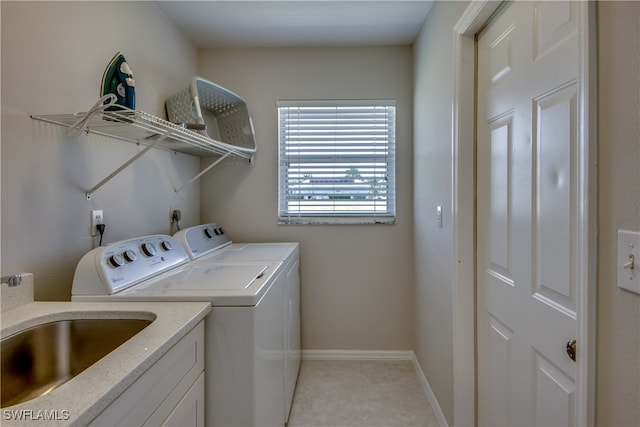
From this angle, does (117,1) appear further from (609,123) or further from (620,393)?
(620,393)

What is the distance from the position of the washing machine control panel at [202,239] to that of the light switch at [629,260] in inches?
70.3

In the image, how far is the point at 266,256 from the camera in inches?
72.4

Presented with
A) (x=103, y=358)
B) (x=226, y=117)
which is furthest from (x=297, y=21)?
(x=103, y=358)

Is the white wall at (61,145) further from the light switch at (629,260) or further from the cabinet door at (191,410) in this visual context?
the light switch at (629,260)

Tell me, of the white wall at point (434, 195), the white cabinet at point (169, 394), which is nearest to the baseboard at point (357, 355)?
the white wall at point (434, 195)

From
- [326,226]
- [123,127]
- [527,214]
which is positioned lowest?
[326,226]

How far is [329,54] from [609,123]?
217cm

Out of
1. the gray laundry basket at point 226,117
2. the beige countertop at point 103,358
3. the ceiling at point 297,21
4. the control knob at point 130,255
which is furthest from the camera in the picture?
the gray laundry basket at point 226,117

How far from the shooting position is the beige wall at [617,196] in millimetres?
584

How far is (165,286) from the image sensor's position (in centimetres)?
123

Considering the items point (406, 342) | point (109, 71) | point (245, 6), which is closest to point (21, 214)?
point (109, 71)

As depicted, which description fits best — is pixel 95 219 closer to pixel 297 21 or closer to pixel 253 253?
pixel 253 253

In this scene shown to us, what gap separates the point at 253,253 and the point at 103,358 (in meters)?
1.26

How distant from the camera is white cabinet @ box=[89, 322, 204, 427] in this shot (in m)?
0.66
